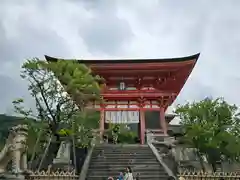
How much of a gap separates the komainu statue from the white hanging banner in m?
16.9

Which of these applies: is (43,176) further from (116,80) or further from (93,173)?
Result: (116,80)

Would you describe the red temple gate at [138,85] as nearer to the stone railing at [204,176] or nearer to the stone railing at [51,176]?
the stone railing at [204,176]

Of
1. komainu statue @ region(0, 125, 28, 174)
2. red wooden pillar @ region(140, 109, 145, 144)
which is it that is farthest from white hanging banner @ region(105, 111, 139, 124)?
komainu statue @ region(0, 125, 28, 174)

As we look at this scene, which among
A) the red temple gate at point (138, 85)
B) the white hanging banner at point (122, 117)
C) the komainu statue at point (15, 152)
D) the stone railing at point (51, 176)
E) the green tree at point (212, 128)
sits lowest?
the stone railing at point (51, 176)

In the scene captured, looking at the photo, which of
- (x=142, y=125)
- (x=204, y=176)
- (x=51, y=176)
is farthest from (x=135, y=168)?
(x=142, y=125)

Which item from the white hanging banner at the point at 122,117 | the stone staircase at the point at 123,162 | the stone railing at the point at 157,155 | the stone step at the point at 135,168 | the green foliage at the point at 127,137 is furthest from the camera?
the white hanging banner at the point at 122,117

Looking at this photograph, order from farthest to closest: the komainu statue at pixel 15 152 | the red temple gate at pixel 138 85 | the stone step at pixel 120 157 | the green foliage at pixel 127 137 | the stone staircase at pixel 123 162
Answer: the red temple gate at pixel 138 85
the green foliage at pixel 127 137
the stone step at pixel 120 157
the stone staircase at pixel 123 162
the komainu statue at pixel 15 152

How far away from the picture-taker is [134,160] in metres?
17.9

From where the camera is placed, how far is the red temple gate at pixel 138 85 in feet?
87.7

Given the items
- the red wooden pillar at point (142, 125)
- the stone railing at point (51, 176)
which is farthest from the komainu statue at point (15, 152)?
the red wooden pillar at point (142, 125)

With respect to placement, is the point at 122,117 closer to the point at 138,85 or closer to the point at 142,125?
the point at 142,125

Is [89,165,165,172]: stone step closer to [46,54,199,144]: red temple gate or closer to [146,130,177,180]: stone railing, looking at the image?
[146,130,177,180]: stone railing

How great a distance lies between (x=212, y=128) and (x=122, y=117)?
11292 millimetres

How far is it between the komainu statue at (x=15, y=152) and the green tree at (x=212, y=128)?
10013mm
